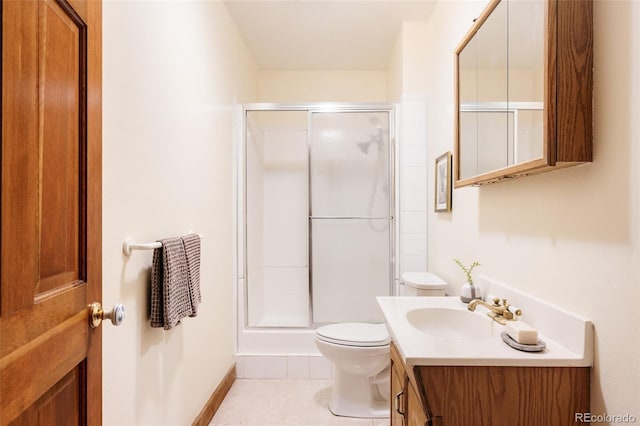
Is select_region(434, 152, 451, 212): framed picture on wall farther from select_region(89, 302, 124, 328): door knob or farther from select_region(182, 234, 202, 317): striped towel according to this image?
select_region(89, 302, 124, 328): door knob

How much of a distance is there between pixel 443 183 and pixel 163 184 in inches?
60.7

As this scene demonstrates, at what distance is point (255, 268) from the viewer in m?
3.31

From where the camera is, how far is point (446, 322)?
5.06 feet

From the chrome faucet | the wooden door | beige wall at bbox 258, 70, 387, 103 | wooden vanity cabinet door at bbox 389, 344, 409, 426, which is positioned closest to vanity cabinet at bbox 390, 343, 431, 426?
wooden vanity cabinet door at bbox 389, 344, 409, 426

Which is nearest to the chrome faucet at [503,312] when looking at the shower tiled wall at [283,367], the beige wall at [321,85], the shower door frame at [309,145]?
the shower door frame at [309,145]

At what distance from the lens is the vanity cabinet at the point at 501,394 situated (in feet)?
3.20

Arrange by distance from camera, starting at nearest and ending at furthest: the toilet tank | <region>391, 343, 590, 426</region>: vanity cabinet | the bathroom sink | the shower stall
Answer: <region>391, 343, 590, 426</region>: vanity cabinet → the bathroom sink → the toilet tank → the shower stall

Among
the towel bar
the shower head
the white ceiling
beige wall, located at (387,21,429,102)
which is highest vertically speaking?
the white ceiling

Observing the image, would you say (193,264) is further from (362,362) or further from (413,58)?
(413,58)

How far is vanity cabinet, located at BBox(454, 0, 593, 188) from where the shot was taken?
992mm

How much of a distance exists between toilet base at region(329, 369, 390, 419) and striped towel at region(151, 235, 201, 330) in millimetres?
1112

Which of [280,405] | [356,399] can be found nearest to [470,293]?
[356,399]

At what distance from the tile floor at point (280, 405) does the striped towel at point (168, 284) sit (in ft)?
3.18

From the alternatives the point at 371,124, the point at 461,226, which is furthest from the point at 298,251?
the point at 461,226
